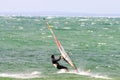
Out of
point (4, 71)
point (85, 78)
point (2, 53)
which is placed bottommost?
point (85, 78)

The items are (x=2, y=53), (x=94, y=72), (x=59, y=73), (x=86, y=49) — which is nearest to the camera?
(x=59, y=73)

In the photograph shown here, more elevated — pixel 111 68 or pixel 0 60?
pixel 0 60

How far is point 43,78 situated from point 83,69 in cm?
842

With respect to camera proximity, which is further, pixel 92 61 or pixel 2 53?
pixel 2 53

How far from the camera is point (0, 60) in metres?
46.2

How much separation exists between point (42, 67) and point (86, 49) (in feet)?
53.6

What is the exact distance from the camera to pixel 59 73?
38000 mm

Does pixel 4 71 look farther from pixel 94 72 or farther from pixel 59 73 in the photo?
pixel 94 72

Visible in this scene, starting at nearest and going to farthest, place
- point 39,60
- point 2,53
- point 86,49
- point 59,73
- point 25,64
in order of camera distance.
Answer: point 59,73 → point 25,64 → point 39,60 → point 2,53 → point 86,49

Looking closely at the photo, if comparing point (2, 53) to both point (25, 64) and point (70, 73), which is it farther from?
point (70, 73)

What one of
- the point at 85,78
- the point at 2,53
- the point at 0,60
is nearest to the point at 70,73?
the point at 85,78

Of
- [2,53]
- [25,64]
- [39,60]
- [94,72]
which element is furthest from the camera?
[2,53]

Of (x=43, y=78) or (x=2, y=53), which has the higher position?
(x=2, y=53)

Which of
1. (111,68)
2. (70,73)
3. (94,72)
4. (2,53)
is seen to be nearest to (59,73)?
(70,73)
